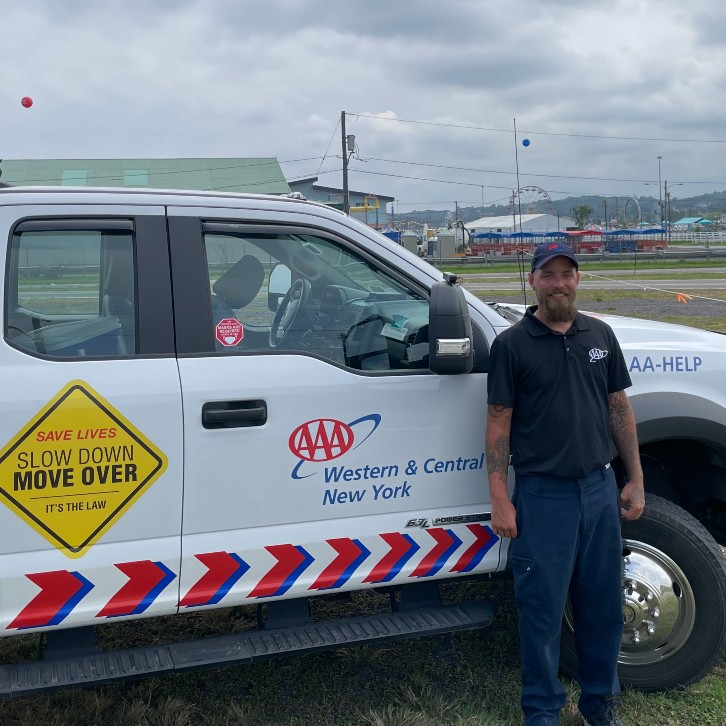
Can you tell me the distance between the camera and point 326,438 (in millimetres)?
2887

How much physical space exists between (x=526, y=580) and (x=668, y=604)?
729 millimetres

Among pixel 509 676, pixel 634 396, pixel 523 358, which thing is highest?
pixel 523 358

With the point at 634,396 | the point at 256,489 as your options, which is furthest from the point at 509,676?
Result: the point at 256,489

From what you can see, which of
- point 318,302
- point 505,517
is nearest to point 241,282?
point 318,302

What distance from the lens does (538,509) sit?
2.89 metres

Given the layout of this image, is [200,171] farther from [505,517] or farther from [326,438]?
[505,517]

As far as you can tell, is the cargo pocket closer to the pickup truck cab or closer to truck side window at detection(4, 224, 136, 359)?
the pickup truck cab

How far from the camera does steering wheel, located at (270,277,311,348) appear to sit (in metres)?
3.03

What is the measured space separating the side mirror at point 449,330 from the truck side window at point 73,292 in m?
1.02

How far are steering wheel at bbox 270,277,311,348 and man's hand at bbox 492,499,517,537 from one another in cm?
98

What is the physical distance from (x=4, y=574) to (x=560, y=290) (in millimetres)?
2039

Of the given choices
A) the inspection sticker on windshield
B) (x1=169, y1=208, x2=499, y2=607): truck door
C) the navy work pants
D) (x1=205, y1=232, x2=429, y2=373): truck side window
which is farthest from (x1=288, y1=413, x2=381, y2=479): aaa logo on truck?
the navy work pants

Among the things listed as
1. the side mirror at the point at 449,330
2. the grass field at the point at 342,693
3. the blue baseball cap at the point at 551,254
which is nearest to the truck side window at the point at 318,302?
the side mirror at the point at 449,330

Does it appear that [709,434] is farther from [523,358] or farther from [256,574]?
[256,574]
